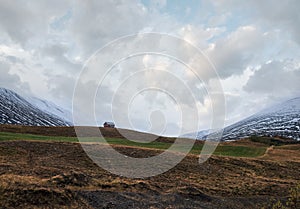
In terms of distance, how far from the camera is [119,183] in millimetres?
17438

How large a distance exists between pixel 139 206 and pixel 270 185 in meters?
12.0

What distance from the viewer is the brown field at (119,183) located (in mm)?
13812

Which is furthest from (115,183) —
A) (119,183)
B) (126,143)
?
(126,143)

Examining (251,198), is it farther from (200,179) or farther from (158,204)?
(158,204)

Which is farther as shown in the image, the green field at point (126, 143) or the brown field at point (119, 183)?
the green field at point (126, 143)

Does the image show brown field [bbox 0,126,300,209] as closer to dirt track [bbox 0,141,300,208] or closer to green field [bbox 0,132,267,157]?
dirt track [bbox 0,141,300,208]

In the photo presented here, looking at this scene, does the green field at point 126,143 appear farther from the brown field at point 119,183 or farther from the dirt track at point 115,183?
the dirt track at point 115,183

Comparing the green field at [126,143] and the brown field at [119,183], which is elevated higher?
the green field at [126,143]

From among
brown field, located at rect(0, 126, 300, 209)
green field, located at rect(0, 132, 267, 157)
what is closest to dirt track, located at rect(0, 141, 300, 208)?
brown field, located at rect(0, 126, 300, 209)

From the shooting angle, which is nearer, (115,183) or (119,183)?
(115,183)

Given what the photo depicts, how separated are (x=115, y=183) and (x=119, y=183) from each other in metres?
0.24

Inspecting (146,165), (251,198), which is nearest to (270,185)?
(251,198)

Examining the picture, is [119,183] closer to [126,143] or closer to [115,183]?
[115,183]

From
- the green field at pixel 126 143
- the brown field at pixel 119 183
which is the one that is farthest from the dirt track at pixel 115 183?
the green field at pixel 126 143
